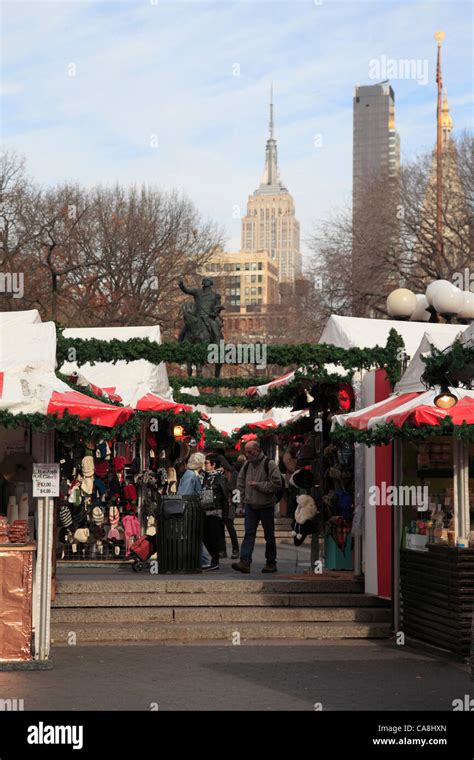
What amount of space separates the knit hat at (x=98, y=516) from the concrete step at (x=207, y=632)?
5.93m

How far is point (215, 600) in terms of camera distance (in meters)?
15.1

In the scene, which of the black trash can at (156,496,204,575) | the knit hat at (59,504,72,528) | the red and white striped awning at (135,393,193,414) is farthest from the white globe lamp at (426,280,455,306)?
the knit hat at (59,504,72,528)

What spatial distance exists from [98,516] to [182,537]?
10.2 feet

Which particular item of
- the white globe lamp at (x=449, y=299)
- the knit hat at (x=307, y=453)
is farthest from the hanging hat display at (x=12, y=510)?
the knit hat at (x=307, y=453)

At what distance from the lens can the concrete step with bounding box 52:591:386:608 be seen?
49.0 ft

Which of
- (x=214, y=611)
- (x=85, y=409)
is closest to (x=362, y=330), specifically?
(x=214, y=611)

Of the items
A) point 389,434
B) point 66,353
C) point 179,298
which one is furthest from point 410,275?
point 389,434

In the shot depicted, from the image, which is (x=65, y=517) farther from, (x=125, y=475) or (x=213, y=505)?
(x=213, y=505)

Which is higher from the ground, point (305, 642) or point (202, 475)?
point (202, 475)

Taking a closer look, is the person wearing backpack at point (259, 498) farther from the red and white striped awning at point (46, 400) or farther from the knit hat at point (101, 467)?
the red and white striped awning at point (46, 400)

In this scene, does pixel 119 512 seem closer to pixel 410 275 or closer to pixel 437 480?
pixel 437 480

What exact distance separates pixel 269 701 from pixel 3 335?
246 inches

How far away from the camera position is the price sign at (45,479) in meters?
12.2

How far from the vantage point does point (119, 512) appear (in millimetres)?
20891
